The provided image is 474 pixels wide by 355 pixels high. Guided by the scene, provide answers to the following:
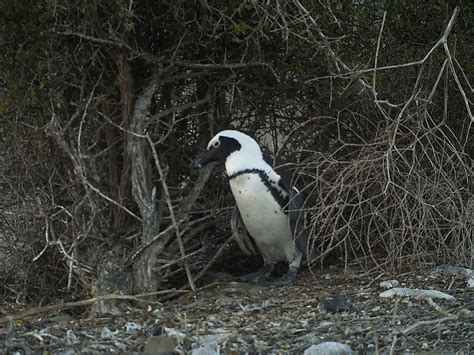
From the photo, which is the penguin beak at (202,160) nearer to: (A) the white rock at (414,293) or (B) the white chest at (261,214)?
(B) the white chest at (261,214)

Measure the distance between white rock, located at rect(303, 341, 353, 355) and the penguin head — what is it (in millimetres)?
2075

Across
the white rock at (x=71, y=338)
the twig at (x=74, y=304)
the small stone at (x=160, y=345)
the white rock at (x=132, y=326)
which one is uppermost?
the twig at (x=74, y=304)

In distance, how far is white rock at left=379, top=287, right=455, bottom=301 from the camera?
6219mm

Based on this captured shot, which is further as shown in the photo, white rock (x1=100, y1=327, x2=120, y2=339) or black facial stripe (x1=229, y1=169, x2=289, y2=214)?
black facial stripe (x1=229, y1=169, x2=289, y2=214)

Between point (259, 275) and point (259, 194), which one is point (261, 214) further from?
point (259, 275)

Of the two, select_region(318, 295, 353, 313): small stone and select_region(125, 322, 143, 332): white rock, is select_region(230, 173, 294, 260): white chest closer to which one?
select_region(318, 295, 353, 313): small stone

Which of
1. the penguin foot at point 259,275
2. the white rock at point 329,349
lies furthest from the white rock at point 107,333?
the penguin foot at point 259,275

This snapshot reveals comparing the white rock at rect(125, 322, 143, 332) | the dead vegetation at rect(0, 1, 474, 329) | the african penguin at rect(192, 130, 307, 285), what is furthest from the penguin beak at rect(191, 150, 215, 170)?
the white rock at rect(125, 322, 143, 332)

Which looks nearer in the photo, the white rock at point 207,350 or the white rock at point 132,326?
the white rock at point 207,350

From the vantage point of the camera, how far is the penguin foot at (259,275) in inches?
293

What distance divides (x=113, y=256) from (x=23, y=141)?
1.15m

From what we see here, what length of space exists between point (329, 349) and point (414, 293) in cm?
119

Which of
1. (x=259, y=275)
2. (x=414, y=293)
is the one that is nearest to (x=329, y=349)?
(x=414, y=293)

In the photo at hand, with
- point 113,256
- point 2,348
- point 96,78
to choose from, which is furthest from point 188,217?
point 2,348
